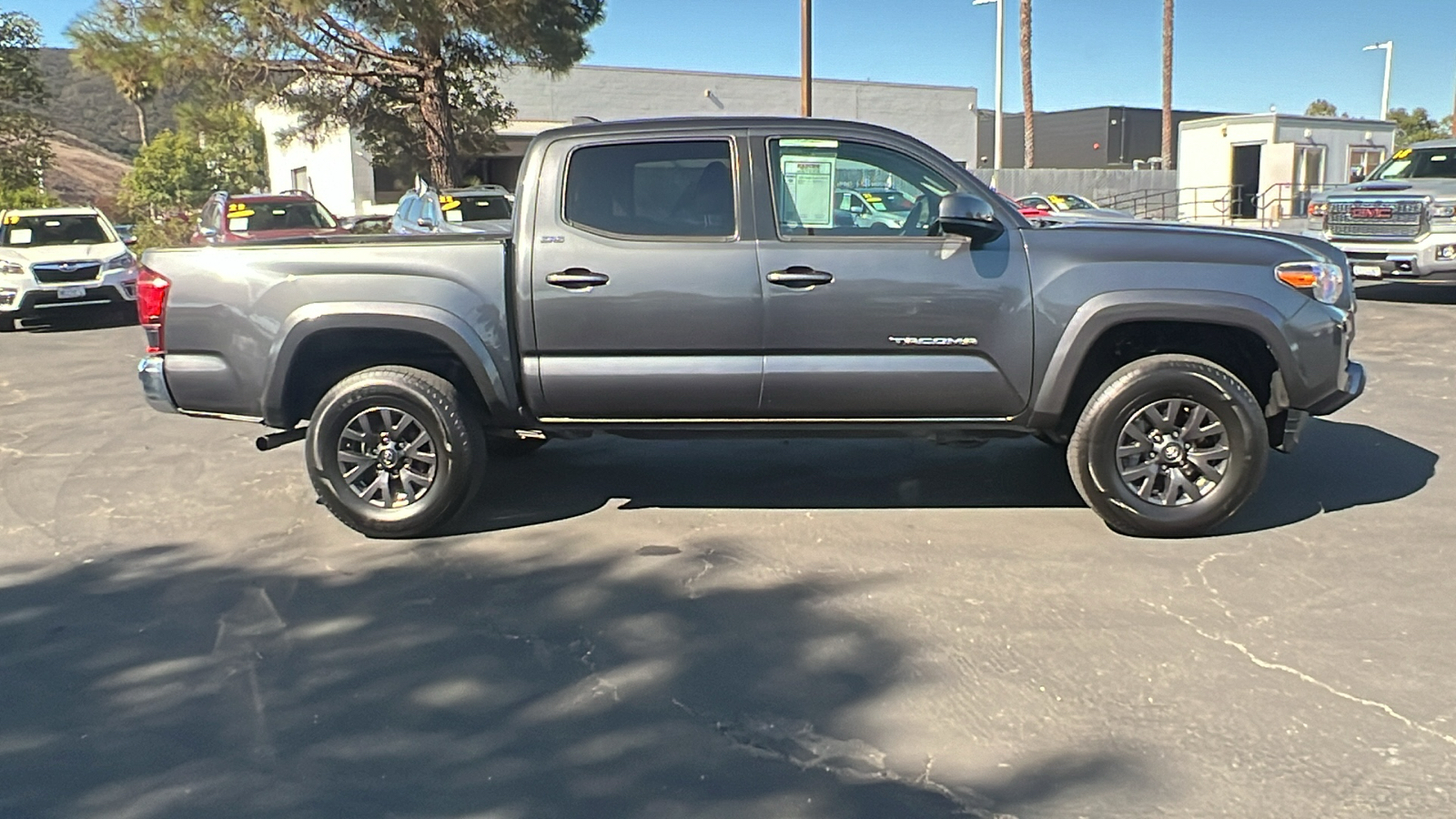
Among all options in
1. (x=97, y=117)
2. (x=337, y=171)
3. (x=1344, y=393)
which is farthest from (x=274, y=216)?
(x=97, y=117)

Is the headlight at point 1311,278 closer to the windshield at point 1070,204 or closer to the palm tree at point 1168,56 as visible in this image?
the windshield at point 1070,204

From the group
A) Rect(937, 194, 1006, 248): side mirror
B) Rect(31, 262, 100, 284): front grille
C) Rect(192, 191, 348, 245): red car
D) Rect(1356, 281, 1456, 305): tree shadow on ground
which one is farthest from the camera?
Rect(192, 191, 348, 245): red car

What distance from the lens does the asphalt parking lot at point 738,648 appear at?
3.16 meters

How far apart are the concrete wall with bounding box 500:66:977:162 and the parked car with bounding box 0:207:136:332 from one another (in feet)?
55.8

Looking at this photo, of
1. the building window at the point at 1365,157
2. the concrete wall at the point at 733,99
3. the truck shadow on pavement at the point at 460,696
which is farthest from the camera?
the concrete wall at the point at 733,99

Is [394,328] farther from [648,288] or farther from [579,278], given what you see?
[648,288]

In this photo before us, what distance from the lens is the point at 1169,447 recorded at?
505 cm

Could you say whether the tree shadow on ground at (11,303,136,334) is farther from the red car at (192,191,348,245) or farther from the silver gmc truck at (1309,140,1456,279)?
the silver gmc truck at (1309,140,1456,279)

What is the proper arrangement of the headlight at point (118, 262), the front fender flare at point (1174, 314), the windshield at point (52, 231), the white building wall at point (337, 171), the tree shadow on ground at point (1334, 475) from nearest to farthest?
the front fender flare at point (1174, 314)
the tree shadow on ground at point (1334, 475)
the headlight at point (118, 262)
the windshield at point (52, 231)
the white building wall at point (337, 171)

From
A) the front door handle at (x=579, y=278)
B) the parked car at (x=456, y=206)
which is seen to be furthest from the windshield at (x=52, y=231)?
the front door handle at (x=579, y=278)

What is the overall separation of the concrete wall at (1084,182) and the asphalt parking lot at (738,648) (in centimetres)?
2984

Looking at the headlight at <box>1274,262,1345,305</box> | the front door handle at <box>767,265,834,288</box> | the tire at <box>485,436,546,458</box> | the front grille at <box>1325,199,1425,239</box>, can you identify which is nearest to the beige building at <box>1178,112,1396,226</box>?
the front grille at <box>1325,199,1425,239</box>

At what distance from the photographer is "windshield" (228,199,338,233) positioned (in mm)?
15413

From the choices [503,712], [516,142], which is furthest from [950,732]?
[516,142]
